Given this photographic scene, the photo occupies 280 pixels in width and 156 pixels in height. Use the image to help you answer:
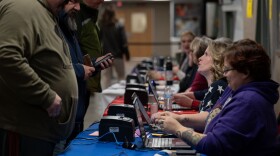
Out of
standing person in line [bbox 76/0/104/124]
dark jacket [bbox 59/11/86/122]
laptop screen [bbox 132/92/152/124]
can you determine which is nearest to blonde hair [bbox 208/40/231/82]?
laptop screen [bbox 132/92/152/124]

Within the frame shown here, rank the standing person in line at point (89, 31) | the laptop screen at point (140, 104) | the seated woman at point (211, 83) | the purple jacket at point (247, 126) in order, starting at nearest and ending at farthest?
the purple jacket at point (247, 126) < the laptop screen at point (140, 104) < the seated woman at point (211, 83) < the standing person in line at point (89, 31)

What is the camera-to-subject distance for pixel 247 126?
2104mm

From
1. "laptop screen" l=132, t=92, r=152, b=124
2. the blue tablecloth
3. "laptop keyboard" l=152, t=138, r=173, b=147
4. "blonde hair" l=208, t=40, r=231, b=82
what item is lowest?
"laptop keyboard" l=152, t=138, r=173, b=147

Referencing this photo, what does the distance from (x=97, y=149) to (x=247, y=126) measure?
2.73 feet

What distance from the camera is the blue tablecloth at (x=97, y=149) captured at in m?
2.46

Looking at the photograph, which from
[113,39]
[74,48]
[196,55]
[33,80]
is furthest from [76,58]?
[113,39]

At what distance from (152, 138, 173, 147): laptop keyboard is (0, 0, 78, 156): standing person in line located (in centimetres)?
49

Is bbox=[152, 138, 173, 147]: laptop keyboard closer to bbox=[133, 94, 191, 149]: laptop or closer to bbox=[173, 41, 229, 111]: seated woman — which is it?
bbox=[133, 94, 191, 149]: laptop

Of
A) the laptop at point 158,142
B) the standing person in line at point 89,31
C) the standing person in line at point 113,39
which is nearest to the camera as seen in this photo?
the laptop at point 158,142

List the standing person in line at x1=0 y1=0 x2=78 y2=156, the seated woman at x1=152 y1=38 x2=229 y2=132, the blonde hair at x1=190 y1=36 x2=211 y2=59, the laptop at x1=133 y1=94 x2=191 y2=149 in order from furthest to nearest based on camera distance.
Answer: the blonde hair at x1=190 y1=36 x2=211 y2=59, the seated woman at x1=152 y1=38 x2=229 y2=132, the laptop at x1=133 y1=94 x2=191 y2=149, the standing person in line at x1=0 y1=0 x2=78 y2=156

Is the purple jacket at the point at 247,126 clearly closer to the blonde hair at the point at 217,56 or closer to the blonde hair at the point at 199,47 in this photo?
the blonde hair at the point at 217,56

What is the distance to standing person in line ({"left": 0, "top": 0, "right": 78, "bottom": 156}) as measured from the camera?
244 cm

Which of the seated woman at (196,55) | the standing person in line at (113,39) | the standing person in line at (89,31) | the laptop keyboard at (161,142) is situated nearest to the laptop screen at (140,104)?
the laptop keyboard at (161,142)

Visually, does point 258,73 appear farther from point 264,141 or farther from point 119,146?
point 119,146
